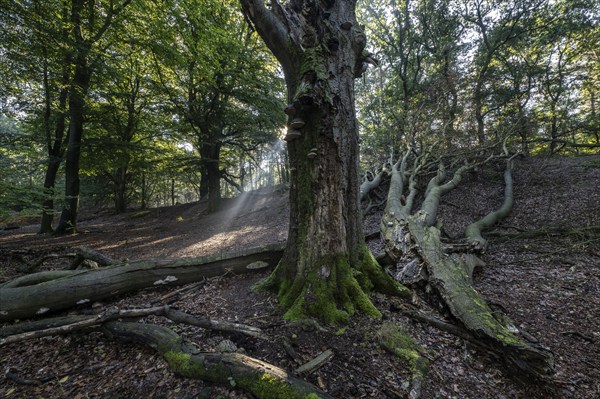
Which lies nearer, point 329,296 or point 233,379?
point 233,379

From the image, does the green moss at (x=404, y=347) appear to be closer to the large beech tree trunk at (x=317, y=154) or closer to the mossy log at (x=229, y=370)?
the large beech tree trunk at (x=317, y=154)

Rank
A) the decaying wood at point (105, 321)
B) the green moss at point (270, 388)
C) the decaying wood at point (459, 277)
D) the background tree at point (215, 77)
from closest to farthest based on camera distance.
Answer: the green moss at point (270, 388)
the decaying wood at point (459, 277)
the decaying wood at point (105, 321)
the background tree at point (215, 77)

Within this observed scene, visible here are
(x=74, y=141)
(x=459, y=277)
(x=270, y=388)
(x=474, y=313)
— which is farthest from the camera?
(x=74, y=141)

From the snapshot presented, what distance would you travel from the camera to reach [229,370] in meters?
2.06

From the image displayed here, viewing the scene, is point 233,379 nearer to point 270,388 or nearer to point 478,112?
point 270,388

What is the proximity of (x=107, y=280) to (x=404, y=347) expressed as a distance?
4.18m

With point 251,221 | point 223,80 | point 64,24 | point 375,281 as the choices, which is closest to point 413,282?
point 375,281

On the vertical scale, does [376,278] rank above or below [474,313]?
above

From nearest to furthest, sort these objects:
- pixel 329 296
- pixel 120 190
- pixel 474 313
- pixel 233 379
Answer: pixel 233 379, pixel 474 313, pixel 329 296, pixel 120 190

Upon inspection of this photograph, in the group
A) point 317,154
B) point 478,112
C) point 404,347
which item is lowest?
point 404,347

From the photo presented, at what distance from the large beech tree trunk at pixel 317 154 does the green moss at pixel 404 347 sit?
0.35 m

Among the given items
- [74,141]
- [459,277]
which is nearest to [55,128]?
[74,141]

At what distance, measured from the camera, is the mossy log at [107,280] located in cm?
320

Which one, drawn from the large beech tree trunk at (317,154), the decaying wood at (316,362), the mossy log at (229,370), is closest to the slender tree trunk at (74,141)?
the large beech tree trunk at (317,154)
